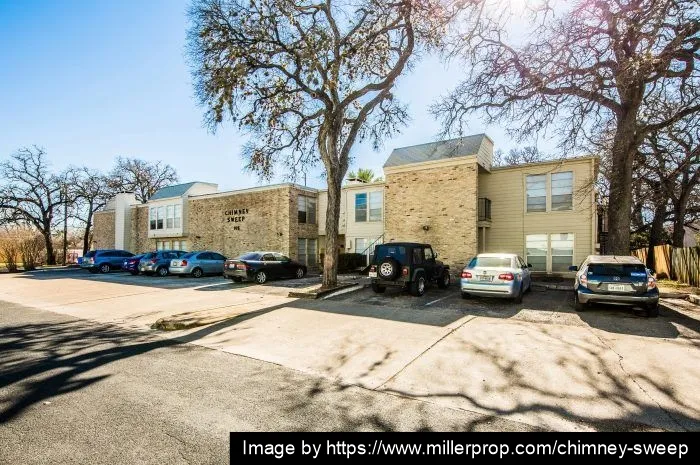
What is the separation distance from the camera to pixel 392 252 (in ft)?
39.5

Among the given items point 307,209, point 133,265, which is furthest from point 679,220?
point 133,265

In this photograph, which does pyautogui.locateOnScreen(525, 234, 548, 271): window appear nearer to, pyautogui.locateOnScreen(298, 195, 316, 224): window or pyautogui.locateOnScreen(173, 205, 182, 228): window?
pyautogui.locateOnScreen(298, 195, 316, 224): window

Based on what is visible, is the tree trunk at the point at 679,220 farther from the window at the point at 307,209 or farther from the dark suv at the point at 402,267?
the window at the point at 307,209

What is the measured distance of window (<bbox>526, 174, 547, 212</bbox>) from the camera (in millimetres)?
17266

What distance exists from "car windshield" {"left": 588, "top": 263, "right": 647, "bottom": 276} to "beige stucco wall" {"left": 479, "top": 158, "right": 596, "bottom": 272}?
7.22 meters

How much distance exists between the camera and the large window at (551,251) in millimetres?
16531

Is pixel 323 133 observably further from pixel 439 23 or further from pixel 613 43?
pixel 613 43

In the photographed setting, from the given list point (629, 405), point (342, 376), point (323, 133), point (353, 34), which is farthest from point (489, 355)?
point (353, 34)

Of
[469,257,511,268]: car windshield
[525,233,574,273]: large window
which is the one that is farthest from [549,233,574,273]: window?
[469,257,511,268]: car windshield

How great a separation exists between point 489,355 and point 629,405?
201 centimetres

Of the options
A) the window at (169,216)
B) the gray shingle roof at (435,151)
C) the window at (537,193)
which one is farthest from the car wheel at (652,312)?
the window at (169,216)

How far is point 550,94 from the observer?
1300 centimetres

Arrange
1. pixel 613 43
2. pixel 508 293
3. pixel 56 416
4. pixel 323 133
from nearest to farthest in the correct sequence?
1. pixel 56 416
2. pixel 508 293
3. pixel 613 43
4. pixel 323 133

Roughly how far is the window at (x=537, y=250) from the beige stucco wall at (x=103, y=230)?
121 feet
